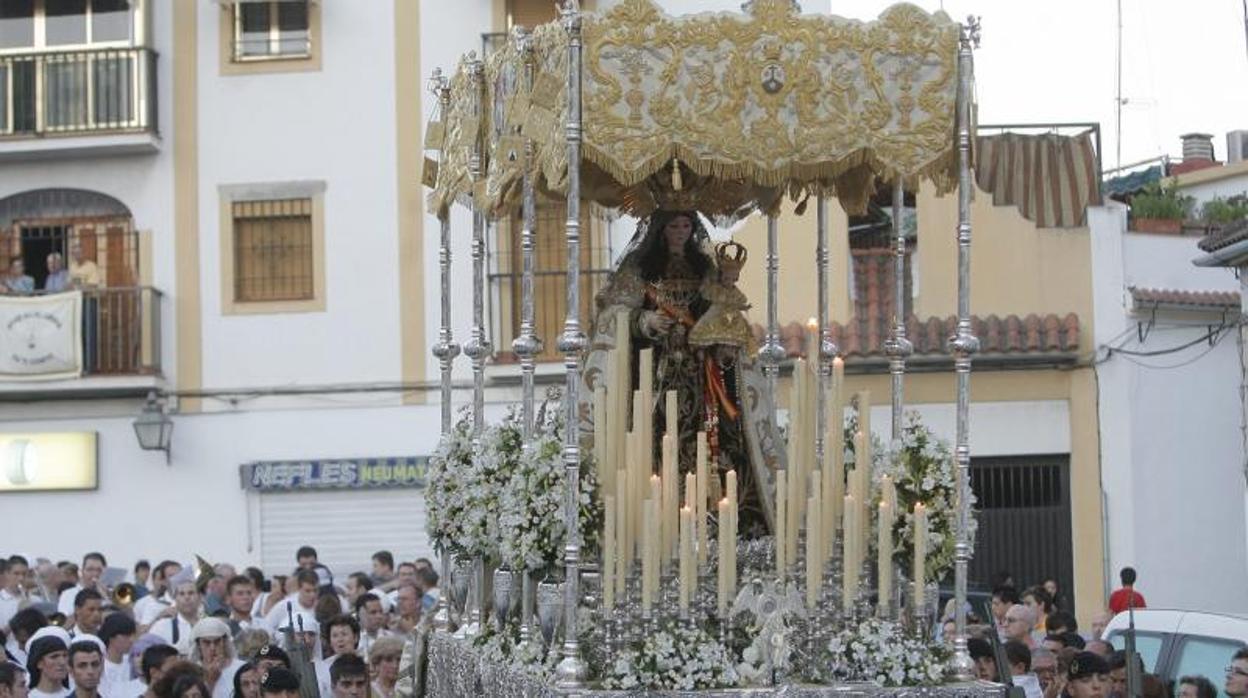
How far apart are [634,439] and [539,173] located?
1536mm

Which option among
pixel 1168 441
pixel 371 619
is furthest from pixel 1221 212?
pixel 371 619

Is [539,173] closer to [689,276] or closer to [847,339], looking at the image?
[689,276]

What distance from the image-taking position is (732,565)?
394 inches

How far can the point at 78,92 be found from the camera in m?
25.9

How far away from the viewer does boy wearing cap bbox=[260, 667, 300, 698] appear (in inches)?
419

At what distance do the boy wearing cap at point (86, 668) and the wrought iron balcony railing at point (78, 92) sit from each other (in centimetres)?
1391

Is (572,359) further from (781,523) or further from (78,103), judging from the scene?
(78,103)

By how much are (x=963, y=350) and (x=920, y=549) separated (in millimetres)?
841

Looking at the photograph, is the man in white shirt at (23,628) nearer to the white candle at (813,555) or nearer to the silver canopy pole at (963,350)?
the white candle at (813,555)

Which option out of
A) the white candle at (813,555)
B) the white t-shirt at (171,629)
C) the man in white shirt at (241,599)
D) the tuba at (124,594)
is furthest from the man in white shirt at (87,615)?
the white candle at (813,555)

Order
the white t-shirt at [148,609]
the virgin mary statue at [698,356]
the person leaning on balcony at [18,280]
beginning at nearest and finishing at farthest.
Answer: the virgin mary statue at [698,356]
the white t-shirt at [148,609]
the person leaning on balcony at [18,280]

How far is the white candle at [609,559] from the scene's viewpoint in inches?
390

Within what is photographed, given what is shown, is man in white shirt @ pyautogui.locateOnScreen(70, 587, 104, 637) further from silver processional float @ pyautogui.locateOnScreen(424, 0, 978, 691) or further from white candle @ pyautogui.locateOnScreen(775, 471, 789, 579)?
white candle @ pyautogui.locateOnScreen(775, 471, 789, 579)

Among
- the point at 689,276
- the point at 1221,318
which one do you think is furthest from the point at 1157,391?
the point at 689,276
